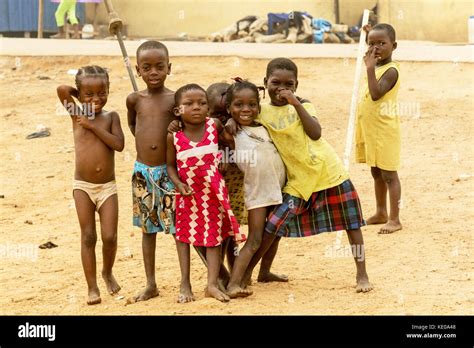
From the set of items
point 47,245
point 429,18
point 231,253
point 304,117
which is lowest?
point 47,245

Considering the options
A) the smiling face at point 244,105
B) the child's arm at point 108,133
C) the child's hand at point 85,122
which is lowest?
the child's arm at point 108,133

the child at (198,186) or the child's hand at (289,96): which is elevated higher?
the child's hand at (289,96)

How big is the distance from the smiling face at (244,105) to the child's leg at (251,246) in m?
0.54

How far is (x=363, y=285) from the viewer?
5566 mm

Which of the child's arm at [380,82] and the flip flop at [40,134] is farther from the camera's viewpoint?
the flip flop at [40,134]

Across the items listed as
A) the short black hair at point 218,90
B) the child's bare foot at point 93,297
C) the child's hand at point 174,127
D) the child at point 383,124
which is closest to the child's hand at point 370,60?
the child at point 383,124

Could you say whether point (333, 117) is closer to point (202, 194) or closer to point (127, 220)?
point (127, 220)

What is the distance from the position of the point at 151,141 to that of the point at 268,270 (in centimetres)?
116

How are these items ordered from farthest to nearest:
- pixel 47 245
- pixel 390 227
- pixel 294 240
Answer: pixel 47 245, pixel 294 240, pixel 390 227

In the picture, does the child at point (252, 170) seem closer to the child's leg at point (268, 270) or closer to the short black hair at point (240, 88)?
the short black hair at point (240, 88)

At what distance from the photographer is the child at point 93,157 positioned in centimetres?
555

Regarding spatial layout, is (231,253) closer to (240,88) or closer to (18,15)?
(240,88)

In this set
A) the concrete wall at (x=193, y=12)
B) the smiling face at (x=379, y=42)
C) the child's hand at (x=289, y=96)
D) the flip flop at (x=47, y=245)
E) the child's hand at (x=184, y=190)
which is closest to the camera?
the child's hand at (x=289, y=96)

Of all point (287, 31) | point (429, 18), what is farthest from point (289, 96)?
point (429, 18)
